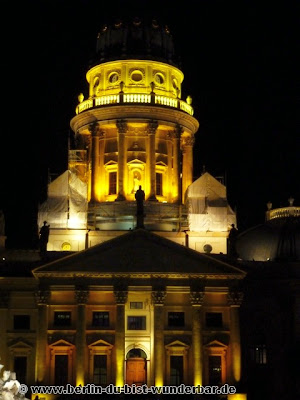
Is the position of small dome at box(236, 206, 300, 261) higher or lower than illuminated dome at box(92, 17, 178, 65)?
lower

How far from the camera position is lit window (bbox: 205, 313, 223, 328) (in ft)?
232

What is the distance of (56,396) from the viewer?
65125 mm

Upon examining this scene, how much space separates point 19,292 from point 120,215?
1221 centimetres

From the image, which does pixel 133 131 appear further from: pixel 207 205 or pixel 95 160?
pixel 207 205

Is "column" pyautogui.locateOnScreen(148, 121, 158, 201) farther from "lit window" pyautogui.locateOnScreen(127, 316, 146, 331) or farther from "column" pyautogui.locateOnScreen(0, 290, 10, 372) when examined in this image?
"column" pyautogui.locateOnScreen(0, 290, 10, 372)

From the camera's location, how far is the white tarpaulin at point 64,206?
77.9 metres

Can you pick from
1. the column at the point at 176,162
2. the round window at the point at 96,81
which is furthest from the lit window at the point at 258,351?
the round window at the point at 96,81

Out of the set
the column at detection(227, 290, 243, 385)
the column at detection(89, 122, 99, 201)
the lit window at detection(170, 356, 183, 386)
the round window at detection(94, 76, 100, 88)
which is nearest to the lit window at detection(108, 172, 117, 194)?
the column at detection(89, 122, 99, 201)

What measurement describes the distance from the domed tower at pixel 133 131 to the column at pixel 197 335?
454 inches

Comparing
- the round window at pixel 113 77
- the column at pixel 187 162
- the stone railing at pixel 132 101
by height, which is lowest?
the column at pixel 187 162

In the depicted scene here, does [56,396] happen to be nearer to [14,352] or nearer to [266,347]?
[14,352]

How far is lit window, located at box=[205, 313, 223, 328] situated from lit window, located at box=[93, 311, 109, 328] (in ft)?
25.9

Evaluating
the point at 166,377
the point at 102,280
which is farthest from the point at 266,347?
the point at 102,280

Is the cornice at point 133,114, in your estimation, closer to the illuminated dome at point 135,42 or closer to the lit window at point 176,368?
the illuminated dome at point 135,42
